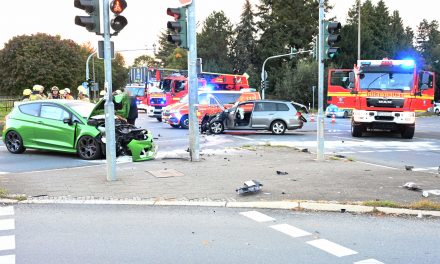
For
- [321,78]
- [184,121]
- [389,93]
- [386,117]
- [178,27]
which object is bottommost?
[184,121]

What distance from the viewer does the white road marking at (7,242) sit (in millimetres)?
5325

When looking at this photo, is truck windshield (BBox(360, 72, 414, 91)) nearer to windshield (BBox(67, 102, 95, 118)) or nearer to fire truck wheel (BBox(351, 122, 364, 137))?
fire truck wheel (BBox(351, 122, 364, 137))

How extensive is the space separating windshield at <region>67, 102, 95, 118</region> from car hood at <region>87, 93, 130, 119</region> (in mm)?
303

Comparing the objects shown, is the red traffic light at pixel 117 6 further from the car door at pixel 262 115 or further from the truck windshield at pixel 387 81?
the truck windshield at pixel 387 81

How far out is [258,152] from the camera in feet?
45.3

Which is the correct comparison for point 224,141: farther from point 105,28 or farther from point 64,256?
point 64,256

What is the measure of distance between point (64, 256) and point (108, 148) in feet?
13.6

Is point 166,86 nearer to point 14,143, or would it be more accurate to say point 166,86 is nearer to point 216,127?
point 216,127

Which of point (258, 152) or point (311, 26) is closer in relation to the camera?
point (258, 152)

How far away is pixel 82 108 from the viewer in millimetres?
13117

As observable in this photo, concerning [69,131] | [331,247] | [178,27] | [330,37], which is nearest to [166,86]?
[69,131]

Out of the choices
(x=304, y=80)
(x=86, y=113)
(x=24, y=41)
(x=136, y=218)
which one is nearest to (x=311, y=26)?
(x=304, y=80)

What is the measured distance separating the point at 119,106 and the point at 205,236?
8.83 meters

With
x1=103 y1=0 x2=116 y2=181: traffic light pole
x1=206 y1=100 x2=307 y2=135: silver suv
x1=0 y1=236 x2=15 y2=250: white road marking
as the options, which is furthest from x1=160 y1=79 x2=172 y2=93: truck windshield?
x1=0 y1=236 x2=15 y2=250: white road marking
